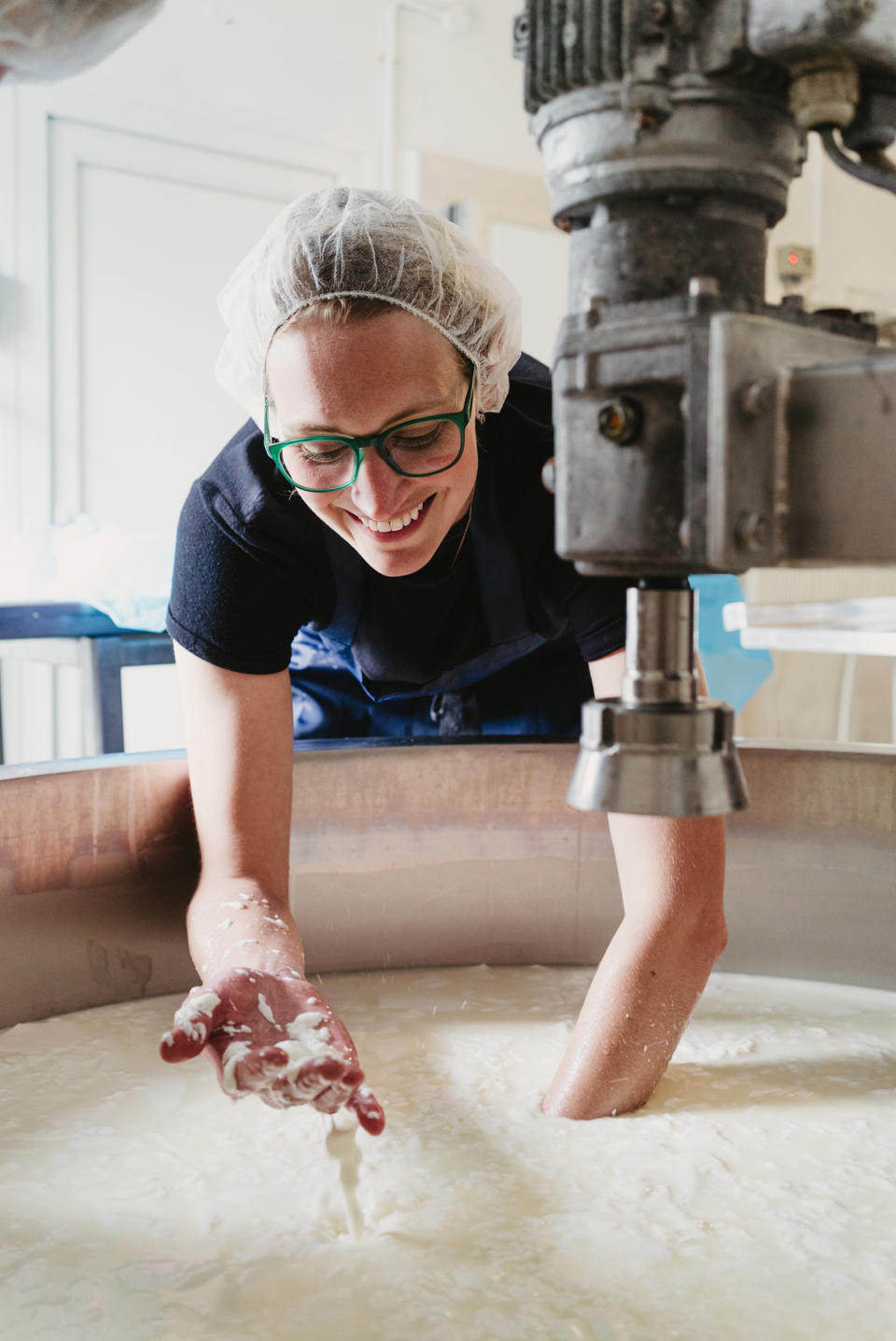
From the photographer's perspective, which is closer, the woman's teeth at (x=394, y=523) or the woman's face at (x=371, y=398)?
the woman's face at (x=371, y=398)

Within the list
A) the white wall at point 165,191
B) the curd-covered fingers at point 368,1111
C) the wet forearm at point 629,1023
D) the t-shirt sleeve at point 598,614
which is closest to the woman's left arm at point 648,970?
the wet forearm at point 629,1023

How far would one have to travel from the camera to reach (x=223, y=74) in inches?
132

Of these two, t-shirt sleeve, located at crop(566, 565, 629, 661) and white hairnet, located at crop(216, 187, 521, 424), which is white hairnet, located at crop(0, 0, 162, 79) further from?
t-shirt sleeve, located at crop(566, 565, 629, 661)

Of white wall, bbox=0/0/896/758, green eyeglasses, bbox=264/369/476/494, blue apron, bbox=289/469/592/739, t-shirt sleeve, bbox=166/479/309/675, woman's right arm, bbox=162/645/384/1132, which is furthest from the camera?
white wall, bbox=0/0/896/758

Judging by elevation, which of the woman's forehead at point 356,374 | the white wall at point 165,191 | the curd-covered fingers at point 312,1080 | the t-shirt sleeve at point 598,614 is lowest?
the curd-covered fingers at point 312,1080

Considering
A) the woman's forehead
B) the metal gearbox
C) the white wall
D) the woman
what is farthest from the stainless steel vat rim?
the white wall

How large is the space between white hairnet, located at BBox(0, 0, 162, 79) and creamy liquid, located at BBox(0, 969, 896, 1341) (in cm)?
87

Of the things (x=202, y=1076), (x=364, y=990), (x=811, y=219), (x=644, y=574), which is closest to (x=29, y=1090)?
(x=202, y=1076)

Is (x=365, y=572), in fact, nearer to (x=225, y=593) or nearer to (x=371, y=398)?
(x=225, y=593)

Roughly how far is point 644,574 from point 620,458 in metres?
0.05

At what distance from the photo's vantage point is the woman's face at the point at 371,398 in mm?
989

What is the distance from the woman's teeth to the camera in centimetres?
109

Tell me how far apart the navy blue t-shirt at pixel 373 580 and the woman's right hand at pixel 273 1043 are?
14.0 inches

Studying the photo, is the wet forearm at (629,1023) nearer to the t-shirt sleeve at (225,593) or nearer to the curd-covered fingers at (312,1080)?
the curd-covered fingers at (312,1080)
